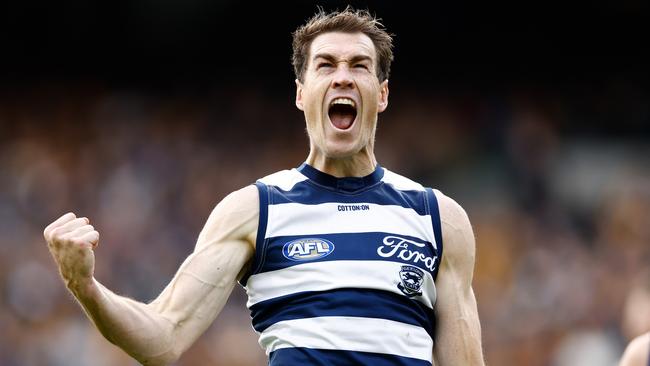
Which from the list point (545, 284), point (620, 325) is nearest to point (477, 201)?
point (545, 284)

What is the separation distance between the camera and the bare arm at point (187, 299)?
4.05m

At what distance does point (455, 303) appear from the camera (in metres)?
4.59

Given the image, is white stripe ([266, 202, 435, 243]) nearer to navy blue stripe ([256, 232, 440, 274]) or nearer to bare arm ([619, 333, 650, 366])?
navy blue stripe ([256, 232, 440, 274])

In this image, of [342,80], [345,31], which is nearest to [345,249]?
[342,80]

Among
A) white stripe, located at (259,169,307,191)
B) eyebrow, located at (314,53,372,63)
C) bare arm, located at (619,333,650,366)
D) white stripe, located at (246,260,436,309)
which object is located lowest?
bare arm, located at (619,333,650,366)

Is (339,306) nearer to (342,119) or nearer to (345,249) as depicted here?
(345,249)

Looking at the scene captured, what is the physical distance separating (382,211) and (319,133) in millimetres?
411

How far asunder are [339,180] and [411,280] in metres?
0.53

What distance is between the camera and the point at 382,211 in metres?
4.60

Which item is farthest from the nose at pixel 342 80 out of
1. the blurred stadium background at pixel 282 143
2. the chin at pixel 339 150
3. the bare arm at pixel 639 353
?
the blurred stadium background at pixel 282 143

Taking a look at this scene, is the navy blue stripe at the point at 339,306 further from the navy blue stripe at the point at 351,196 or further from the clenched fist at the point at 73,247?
the clenched fist at the point at 73,247

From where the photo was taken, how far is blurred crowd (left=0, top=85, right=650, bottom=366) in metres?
12.1

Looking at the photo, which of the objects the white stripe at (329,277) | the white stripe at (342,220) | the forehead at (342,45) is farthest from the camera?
the forehead at (342,45)

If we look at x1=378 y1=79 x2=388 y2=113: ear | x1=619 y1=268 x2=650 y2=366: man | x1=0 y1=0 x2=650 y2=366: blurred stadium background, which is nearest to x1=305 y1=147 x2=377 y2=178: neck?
x1=378 y1=79 x2=388 y2=113: ear
